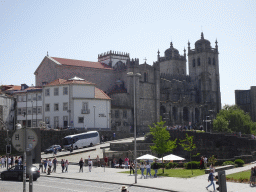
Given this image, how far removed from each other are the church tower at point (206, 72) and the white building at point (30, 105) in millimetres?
56872

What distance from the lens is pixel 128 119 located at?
3307 inches

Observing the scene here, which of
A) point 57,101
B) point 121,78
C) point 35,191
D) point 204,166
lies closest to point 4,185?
point 35,191

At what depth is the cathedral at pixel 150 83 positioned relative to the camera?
82750 mm

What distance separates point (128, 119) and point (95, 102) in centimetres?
1532

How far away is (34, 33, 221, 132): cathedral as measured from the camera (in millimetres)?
82750

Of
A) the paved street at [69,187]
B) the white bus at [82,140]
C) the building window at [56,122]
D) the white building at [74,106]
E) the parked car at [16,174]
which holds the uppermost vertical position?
the white building at [74,106]

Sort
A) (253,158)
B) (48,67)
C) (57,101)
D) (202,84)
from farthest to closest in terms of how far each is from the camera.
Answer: (202,84), (48,67), (57,101), (253,158)

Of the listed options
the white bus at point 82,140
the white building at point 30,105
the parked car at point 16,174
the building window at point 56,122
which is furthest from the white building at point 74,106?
the parked car at point 16,174

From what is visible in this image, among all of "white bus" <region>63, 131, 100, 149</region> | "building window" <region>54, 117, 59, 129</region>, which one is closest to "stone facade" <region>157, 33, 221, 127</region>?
"building window" <region>54, 117, 59, 129</region>

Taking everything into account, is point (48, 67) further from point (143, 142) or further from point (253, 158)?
point (253, 158)

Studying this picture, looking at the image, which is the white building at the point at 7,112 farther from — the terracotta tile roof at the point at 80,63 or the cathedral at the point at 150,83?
the terracotta tile roof at the point at 80,63

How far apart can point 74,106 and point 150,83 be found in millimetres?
28955

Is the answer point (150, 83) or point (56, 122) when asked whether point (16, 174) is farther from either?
point (150, 83)

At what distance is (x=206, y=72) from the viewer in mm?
119062
